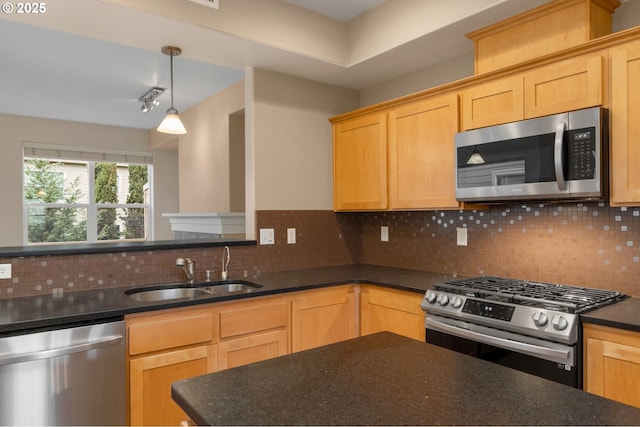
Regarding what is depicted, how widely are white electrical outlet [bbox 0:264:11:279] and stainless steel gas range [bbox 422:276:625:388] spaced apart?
88.2 inches

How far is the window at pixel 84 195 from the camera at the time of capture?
5.91 metres

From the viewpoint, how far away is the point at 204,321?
87.0 inches

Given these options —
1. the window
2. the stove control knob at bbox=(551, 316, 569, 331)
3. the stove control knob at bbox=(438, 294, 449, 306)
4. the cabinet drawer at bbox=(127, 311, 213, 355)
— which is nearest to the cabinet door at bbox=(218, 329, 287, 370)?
the cabinet drawer at bbox=(127, 311, 213, 355)

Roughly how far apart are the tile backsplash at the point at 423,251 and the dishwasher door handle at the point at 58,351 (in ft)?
2.18

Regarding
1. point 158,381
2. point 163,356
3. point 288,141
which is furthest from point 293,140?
point 158,381

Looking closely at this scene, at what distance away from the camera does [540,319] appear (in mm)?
1824

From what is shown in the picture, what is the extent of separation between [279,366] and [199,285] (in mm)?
1649

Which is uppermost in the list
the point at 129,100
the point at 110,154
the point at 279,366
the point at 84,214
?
the point at 129,100

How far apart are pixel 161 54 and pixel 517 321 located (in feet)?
10.6

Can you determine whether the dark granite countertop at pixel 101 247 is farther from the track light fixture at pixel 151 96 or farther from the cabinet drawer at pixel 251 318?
the track light fixture at pixel 151 96

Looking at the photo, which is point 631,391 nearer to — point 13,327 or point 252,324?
point 252,324

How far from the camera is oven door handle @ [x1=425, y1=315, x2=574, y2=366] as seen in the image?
1750 millimetres

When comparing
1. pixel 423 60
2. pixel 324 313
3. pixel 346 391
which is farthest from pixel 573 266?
pixel 346 391

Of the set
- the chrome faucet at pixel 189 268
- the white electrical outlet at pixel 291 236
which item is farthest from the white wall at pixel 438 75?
the chrome faucet at pixel 189 268
